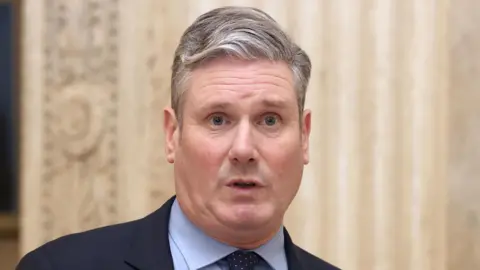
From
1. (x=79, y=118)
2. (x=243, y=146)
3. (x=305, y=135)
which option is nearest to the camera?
(x=243, y=146)

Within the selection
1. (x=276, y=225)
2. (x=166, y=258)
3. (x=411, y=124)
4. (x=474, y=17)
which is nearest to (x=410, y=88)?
(x=411, y=124)

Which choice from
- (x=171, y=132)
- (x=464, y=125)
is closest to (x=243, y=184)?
(x=171, y=132)

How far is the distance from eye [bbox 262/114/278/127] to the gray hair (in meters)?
0.10

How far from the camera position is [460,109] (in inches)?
104

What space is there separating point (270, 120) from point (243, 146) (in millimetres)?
102

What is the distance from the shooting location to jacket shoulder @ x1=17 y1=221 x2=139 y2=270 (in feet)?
5.39

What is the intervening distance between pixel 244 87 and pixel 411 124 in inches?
44.0

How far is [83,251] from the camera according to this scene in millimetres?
1672

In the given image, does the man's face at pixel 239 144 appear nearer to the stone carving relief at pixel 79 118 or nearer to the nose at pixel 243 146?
the nose at pixel 243 146

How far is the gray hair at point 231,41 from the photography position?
63.0 inches

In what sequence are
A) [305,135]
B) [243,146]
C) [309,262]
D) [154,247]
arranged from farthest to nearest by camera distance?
[309,262]
[305,135]
[154,247]
[243,146]

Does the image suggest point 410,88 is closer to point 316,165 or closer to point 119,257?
point 316,165

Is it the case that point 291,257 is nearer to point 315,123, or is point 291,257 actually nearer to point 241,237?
point 241,237

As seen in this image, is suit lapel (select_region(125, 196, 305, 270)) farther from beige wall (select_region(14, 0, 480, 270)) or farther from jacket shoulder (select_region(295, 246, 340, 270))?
beige wall (select_region(14, 0, 480, 270))
